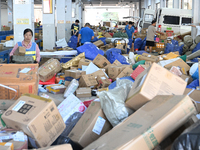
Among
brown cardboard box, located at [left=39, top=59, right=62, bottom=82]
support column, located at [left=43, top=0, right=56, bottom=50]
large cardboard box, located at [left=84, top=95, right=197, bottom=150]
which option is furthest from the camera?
support column, located at [left=43, top=0, right=56, bottom=50]

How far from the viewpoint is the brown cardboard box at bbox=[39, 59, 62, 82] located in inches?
207

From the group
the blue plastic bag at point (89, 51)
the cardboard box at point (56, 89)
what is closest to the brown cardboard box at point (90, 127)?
the cardboard box at point (56, 89)

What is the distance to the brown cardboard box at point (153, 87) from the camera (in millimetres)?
2207

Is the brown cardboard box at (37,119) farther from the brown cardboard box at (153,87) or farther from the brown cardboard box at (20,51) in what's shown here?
the brown cardboard box at (20,51)

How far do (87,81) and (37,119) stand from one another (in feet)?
9.51

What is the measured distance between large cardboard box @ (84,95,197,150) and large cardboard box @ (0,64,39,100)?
4.29 feet

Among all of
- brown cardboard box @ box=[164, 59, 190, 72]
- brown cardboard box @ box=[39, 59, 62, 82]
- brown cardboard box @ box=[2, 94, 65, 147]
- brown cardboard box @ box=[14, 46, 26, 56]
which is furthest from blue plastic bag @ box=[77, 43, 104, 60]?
brown cardboard box @ box=[2, 94, 65, 147]

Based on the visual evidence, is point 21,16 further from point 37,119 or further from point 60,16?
point 60,16

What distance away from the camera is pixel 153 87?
230 centimetres

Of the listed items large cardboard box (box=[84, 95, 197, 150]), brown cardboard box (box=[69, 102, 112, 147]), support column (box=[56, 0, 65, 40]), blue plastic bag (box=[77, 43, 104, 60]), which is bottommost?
brown cardboard box (box=[69, 102, 112, 147])

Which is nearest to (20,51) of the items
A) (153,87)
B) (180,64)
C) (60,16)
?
(153,87)

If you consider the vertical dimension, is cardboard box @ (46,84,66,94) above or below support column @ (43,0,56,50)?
below

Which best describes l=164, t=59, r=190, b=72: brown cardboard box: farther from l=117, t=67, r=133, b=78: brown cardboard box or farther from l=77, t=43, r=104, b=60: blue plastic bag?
l=77, t=43, r=104, b=60: blue plastic bag

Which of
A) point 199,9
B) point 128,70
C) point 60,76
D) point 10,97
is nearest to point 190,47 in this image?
point 199,9
